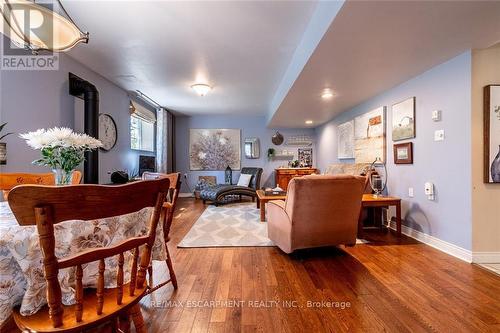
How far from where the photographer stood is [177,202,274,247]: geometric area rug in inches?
115

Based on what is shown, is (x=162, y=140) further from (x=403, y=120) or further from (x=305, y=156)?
(x=403, y=120)

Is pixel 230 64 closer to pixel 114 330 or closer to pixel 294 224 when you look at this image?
pixel 294 224

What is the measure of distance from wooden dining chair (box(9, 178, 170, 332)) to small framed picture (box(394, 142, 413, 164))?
334 centimetres

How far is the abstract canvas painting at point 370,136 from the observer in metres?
3.82

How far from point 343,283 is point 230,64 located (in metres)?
2.99

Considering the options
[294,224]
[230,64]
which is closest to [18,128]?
[230,64]

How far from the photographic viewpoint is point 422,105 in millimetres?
2982

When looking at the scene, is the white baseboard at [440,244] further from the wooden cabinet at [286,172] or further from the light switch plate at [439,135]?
the wooden cabinet at [286,172]

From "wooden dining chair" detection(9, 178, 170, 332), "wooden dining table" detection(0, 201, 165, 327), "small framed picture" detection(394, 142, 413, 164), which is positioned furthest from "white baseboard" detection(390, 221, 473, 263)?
"wooden dining table" detection(0, 201, 165, 327)

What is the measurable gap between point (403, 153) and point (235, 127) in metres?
4.79

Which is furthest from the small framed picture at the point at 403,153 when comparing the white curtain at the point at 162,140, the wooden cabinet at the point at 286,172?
the white curtain at the point at 162,140

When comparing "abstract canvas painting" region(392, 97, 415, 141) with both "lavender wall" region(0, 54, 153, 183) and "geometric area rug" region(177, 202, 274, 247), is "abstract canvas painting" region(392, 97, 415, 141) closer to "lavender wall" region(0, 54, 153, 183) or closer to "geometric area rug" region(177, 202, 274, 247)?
"geometric area rug" region(177, 202, 274, 247)

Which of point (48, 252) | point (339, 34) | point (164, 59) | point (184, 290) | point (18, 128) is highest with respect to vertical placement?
point (164, 59)

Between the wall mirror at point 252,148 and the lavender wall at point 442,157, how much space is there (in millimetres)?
4211
